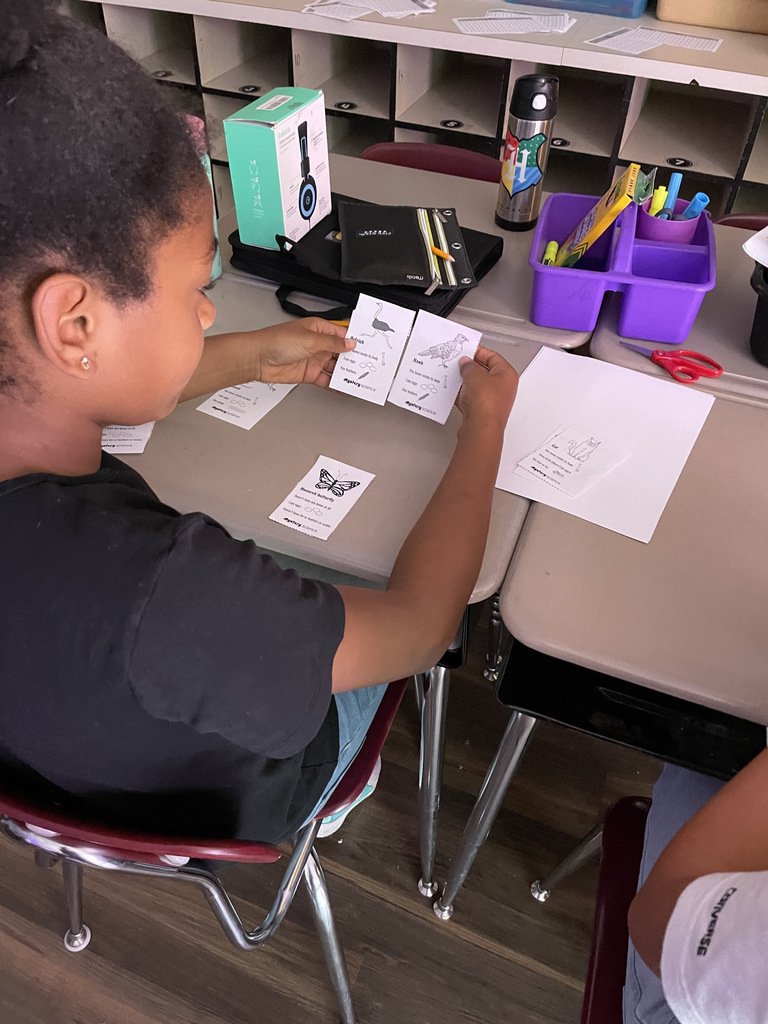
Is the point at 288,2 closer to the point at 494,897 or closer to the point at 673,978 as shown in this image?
the point at 494,897

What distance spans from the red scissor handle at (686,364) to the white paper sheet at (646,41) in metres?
1.52

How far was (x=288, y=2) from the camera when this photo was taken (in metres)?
2.50

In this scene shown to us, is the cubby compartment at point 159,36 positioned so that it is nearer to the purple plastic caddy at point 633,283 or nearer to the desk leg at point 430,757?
the purple plastic caddy at point 633,283

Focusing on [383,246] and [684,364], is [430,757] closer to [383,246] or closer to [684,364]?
[684,364]

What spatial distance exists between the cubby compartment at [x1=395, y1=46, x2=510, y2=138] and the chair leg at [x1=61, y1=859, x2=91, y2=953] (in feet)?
7.84

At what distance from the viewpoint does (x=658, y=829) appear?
82 centimetres

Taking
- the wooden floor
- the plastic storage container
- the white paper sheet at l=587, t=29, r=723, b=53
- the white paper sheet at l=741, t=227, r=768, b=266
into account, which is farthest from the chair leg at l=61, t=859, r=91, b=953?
the plastic storage container

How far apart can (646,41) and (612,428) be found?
1844 mm

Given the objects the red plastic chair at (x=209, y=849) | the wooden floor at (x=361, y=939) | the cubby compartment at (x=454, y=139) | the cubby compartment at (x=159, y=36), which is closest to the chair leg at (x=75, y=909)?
the wooden floor at (x=361, y=939)

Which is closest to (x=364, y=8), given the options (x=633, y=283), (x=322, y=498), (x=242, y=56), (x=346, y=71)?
(x=346, y=71)

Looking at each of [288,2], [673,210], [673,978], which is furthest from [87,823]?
[288,2]

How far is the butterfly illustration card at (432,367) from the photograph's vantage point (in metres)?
1.02

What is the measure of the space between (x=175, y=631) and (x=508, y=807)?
110 cm

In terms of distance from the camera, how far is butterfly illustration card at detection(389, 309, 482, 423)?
3.34 feet
